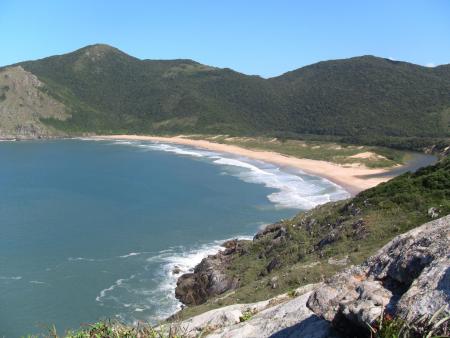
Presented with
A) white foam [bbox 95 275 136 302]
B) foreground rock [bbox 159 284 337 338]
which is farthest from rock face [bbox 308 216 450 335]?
white foam [bbox 95 275 136 302]

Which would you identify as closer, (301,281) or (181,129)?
(301,281)

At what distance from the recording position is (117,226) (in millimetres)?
45531

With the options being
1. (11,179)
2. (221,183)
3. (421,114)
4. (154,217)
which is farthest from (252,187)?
(421,114)

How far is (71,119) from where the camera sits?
7490 inches

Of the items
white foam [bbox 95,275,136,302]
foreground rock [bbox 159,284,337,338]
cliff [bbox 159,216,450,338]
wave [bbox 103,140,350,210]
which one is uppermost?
cliff [bbox 159,216,450,338]

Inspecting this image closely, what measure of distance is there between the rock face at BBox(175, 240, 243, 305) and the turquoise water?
0.84 metres

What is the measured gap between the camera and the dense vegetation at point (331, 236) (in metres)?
18.9

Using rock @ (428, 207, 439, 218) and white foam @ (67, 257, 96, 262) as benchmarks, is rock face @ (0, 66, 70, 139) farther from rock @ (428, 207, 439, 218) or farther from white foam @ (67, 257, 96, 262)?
rock @ (428, 207, 439, 218)

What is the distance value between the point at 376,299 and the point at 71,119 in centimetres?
19551

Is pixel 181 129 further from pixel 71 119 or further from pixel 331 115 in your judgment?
pixel 331 115

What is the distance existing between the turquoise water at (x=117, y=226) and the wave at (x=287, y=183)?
0.57ft

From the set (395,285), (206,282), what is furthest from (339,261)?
(395,285)

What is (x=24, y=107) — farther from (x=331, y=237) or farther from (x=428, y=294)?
(x=428, y=294)

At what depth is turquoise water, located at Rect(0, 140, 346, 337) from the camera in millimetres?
28219
